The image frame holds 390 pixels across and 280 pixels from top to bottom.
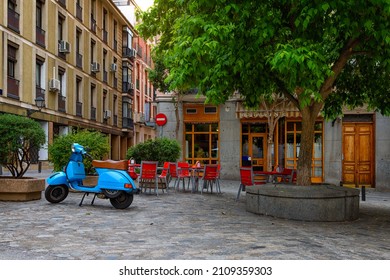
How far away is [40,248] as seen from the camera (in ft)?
18.1

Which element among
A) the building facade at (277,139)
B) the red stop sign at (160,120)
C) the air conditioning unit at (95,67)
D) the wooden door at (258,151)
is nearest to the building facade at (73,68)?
the air conditioning unit at (95,67)

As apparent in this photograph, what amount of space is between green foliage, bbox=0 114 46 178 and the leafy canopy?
141 inches

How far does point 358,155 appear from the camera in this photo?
66.3ft

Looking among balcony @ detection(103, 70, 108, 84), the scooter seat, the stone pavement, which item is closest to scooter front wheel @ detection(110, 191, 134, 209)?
the stone pavement

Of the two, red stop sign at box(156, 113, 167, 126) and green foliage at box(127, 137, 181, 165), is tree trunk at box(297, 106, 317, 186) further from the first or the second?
red stop sign at box(156, 113, 167, 126)

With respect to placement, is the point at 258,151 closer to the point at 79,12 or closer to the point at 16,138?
the point at 16,138

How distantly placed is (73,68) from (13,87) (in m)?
8.65

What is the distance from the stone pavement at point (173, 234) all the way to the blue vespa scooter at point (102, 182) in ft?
0.80

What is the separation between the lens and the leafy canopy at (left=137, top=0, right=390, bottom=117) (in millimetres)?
7129

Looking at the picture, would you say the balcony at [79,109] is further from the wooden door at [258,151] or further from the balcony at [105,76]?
the wooden door at [258,151]

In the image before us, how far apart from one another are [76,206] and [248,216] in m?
3.69

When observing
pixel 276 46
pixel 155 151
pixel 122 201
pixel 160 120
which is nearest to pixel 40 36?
pixel 160 120

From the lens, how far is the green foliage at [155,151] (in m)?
17.0

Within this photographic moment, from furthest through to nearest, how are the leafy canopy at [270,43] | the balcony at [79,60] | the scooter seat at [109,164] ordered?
the balcony at [79,60], the scooter seat at [109,164], the leafy canopy at [270,43]
